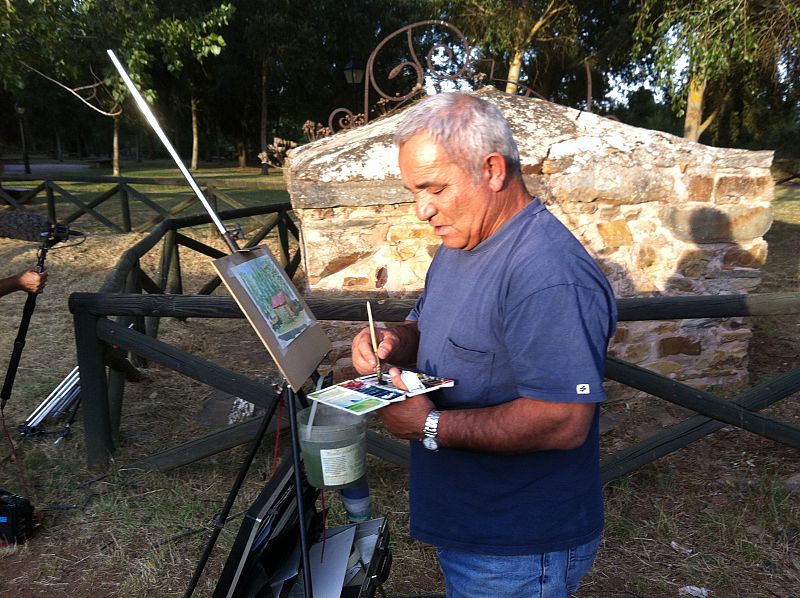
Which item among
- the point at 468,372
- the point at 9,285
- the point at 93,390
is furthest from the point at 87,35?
the point at 468,372

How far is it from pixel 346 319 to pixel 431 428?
67.6 inches

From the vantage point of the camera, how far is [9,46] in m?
9.36

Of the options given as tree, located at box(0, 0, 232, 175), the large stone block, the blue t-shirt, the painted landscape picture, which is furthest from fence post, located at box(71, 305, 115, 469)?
tree, located at box(0, 0, 232, 175)

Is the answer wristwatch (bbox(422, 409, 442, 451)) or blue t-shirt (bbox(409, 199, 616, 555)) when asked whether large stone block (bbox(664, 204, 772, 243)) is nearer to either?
blue t-shirt (bbox(409, 199, 616, 555))

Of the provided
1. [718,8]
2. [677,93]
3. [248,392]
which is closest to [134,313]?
[248,392]

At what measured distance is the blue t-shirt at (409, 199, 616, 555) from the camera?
1.26 m

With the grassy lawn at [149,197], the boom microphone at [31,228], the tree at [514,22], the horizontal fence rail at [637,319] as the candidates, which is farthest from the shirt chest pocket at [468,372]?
the tree at [514,22]

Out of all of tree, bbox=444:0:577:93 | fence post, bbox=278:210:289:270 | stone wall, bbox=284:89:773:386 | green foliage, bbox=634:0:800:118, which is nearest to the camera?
stone wall, bbox=284:89:773:386

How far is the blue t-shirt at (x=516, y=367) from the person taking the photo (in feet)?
4.15

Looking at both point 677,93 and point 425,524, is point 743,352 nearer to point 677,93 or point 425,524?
point 425,524

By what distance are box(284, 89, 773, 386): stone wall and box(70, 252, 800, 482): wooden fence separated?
3.93ft

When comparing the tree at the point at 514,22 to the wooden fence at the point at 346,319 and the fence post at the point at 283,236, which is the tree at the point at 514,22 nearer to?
the fence post at the point at 283,236

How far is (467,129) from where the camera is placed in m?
1.36

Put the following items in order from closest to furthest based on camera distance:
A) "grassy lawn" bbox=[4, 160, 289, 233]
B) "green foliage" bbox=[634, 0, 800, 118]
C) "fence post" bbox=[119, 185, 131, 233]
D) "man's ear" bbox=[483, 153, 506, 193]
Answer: "man's ear" bbox=[483, 153, 506, 193] → "green foliage" bbox=[634, 0, 800, 118] → "fence post" bbox=[119, 185, 131, 233] → "grassy lawn" bbox=[4, 160, 289, 233]
